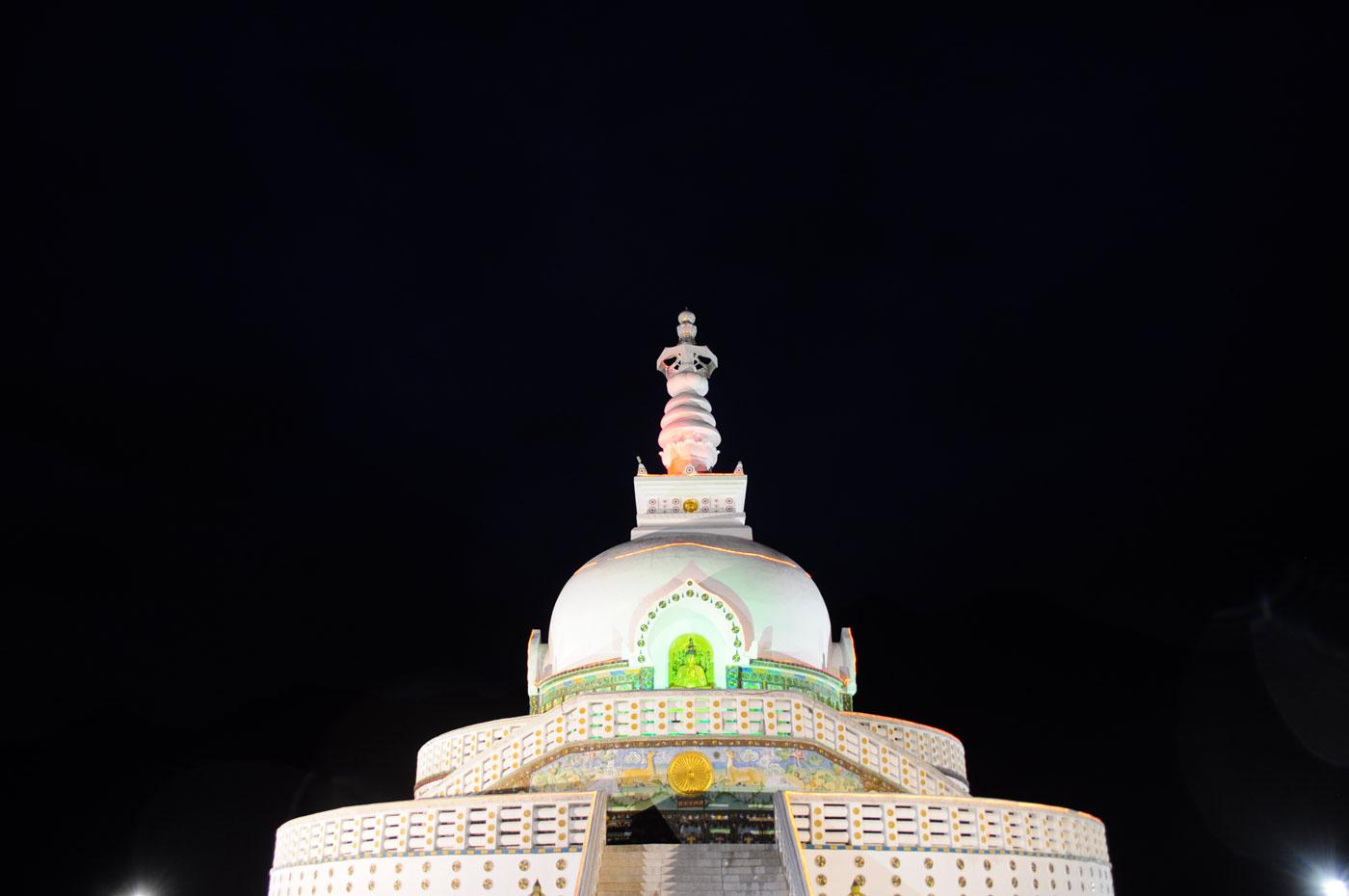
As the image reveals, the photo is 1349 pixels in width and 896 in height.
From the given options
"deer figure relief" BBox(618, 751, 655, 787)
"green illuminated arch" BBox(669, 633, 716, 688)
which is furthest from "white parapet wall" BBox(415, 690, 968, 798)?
"green illuminated arch" BBox(669, 633, 716, 688)

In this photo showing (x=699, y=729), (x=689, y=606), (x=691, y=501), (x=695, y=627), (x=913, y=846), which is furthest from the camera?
(x=691, y=501)

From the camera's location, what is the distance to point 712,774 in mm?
13914

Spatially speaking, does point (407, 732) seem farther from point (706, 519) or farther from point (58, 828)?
point (706, 519)

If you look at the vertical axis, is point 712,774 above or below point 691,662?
below

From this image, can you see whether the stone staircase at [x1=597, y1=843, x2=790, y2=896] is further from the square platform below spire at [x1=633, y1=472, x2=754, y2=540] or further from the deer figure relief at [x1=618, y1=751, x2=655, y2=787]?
the square platform below spire at [x1=633, y1=472, x2=754, y2=540]

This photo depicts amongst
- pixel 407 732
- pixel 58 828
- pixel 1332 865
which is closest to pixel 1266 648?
pixel 1332 865

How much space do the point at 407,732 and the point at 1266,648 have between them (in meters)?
22.3

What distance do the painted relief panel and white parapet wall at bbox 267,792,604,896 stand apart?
5.87 feet

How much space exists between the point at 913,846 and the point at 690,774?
3035 millimetres

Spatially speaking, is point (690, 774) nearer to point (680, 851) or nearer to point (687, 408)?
point (680, 851)

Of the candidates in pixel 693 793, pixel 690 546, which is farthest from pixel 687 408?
pixel 693 793

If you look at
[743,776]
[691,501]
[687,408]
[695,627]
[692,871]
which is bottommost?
[692,871]

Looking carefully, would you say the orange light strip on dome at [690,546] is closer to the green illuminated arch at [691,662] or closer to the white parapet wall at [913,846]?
the green illuminated arch at [691,662]

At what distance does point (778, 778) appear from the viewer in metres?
14.0
